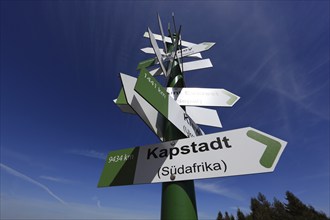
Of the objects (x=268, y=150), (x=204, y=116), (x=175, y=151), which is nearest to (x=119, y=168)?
(x=175, y=151)

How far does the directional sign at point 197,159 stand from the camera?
6.15 ft

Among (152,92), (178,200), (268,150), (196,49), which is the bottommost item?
(178,200)

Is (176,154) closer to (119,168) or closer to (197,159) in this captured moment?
(197,159)

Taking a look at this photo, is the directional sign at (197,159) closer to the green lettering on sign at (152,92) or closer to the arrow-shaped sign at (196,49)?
the green lettering on sign at (152,92)

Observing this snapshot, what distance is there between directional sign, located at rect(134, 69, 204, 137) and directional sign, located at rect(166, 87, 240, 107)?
0.46 metres

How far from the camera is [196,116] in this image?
307 cm

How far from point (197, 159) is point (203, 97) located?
127 cm

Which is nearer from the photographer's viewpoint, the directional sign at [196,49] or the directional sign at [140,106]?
the directional sign at [140,106]

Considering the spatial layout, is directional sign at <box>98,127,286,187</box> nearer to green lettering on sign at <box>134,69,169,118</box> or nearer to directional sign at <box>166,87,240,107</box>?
Result: green lettering on sign at <box>134,69,169,118</box>

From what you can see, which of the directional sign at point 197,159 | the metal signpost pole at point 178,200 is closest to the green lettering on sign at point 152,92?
the directional sign at point 197,159

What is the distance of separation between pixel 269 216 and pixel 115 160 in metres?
54.7

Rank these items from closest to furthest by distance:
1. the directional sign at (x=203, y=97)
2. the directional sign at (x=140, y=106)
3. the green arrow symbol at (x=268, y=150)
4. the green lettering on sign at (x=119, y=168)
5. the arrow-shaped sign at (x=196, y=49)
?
the green arrow symbol at (x=268, y=150), the directional sign at (x=140, y=106), the green lettering on sign at (x=119, y=168), the directional sign at (x=203, y=97), the arrow-shaped sign at (x=196, y=49)

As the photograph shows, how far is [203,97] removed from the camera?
117 inches

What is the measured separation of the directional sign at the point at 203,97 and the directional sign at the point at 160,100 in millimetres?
460
